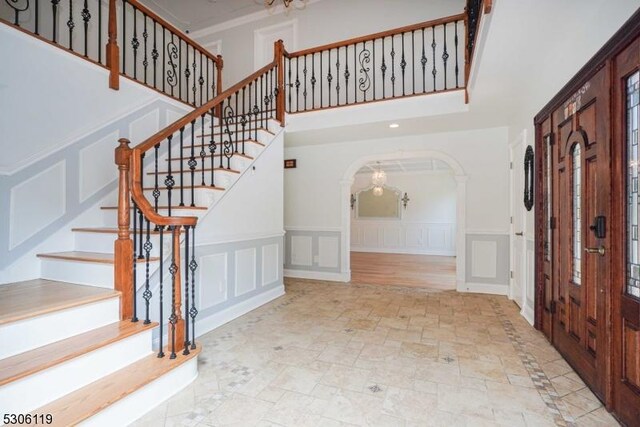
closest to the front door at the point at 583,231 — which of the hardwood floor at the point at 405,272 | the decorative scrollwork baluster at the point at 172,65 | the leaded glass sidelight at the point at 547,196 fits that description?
the leaded glass sidelight at the point at 547,196

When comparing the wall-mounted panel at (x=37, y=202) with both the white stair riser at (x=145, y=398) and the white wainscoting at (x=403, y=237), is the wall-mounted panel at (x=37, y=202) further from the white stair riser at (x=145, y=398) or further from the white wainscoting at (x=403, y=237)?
the white wainscoting at (x=403, y=237)

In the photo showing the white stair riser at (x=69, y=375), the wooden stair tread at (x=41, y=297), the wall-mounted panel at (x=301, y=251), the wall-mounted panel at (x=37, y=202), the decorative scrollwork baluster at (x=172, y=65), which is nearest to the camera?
the white stair riser at (x=69, y=375)

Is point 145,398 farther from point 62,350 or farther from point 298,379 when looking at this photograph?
point 298,379

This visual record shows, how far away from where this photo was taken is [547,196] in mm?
2867

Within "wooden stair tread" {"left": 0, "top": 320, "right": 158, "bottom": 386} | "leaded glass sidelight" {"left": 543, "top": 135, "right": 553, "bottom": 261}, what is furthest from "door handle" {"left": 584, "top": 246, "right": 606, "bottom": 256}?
"wooden stair tread" {"left": 0, "top": 320, "right": 158, "bottom": 386}

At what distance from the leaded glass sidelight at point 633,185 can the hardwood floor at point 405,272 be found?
3.35 metres

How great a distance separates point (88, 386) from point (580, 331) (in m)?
3.14

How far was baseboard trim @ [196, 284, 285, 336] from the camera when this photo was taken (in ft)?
9.90

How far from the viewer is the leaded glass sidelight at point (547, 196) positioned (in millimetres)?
2787

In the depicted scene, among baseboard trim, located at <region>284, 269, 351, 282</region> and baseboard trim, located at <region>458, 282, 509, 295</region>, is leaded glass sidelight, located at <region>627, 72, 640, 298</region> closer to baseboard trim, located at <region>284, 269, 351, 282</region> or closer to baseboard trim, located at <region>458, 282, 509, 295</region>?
baseboard trim, located at <region>458, 282, 509, 295</region>

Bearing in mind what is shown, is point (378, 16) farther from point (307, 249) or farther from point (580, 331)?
point (580, 331)

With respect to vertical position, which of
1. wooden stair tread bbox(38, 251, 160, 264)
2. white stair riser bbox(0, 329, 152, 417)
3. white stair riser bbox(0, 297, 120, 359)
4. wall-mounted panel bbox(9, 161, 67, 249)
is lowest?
white stair riser bbox(0, 329, 152, 417)

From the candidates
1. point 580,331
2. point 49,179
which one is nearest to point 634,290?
point 580,331

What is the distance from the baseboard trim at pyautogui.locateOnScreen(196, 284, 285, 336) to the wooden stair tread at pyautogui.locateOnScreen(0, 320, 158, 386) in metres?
0.98
